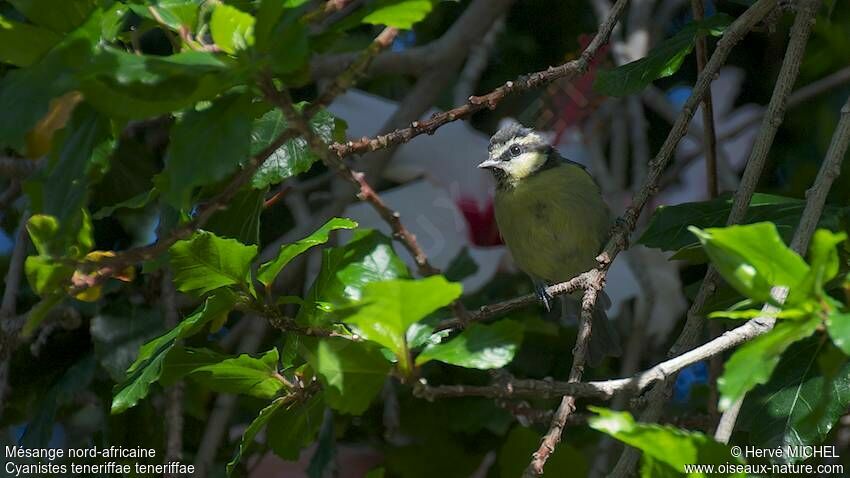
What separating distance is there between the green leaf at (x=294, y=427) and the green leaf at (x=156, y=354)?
21 centimetres

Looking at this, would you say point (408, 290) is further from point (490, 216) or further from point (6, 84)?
point (490, 216)

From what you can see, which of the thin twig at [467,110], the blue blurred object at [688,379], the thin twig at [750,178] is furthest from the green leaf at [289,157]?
the blue blurred object at [688,379]

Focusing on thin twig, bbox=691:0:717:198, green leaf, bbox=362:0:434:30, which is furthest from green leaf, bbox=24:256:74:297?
thin twig, bbox=691:0:717:198

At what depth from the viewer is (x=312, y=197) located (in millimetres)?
3592

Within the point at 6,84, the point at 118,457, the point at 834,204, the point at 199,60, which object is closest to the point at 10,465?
the point at 118,457

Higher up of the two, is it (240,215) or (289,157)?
(289,157)

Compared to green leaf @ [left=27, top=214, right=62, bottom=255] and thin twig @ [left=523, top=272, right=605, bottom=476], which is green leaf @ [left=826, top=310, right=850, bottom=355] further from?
green leaf @ [left=27, top=214, right=62, bottom=255]

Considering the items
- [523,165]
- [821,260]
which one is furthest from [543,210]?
[821,260]

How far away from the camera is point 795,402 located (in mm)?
2006

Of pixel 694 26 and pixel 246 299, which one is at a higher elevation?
pixel 694 26

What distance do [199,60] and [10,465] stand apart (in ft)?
4.96

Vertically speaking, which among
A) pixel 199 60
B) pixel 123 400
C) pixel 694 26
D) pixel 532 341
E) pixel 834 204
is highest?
pixel 199 60

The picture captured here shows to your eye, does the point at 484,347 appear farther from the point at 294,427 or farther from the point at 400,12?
the point at 294,427

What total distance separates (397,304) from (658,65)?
1098 mm
